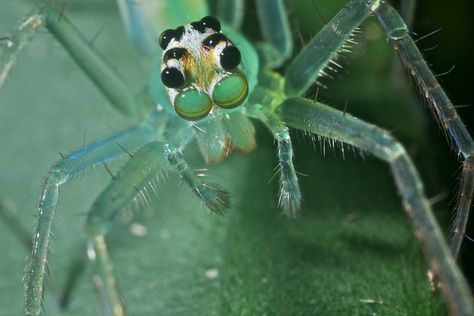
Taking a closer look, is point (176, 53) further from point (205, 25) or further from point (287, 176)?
point (287, 176)

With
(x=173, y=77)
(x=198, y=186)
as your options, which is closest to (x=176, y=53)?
(x=173, y=77)

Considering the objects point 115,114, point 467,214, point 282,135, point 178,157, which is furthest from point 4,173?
point 467,214

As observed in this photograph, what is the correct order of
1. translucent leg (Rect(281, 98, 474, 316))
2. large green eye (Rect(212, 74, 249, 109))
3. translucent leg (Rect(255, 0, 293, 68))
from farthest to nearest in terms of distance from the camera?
translucent leg (Rect(255, 0, 293, 68)) → large green eye (Rect(212, 74, 249, 109)) → translucent leg (Rect(281, 98, 474, 316))

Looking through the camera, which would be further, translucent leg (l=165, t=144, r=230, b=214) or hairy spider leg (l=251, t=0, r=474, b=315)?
translucent leg (l=165, t=144, r=230, b=214)

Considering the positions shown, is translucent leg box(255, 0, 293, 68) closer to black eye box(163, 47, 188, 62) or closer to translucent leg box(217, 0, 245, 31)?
translucent leg box(217, 0, 245, 31)

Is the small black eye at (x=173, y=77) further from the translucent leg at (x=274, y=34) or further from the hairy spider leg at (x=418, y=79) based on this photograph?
the translucent leg at (x=274, y=34)

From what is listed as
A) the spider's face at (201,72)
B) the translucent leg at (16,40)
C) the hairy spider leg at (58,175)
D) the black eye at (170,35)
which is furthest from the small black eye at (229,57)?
the translucent leg at (16,40)

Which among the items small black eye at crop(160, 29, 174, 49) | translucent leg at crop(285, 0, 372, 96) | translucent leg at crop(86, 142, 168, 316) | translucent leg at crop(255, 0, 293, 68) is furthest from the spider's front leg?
translucent leg at crop(255, 0, 293, 68)
